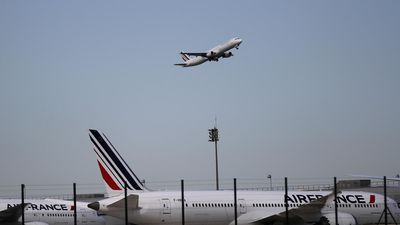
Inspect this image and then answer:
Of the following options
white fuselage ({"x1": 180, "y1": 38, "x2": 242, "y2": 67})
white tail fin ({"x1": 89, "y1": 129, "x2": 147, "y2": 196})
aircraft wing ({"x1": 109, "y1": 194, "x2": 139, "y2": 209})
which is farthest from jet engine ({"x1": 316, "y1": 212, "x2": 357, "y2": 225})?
white fuselage ({"x1": 180, "y1": 38, "x2": 242, "y2": 67})

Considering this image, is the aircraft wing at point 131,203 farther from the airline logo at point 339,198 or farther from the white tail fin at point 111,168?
the airline logo at point 339,198

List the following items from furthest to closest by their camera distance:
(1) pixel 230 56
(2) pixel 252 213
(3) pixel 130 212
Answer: (1) pixel 230 56
(2) pixel 252 213
(3) pixel 130 212

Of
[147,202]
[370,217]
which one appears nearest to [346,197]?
[370,217]

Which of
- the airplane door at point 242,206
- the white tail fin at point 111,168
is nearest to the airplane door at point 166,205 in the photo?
the white tail fin at point 111,168

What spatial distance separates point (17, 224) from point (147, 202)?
20.9 ft

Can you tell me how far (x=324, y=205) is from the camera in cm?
3772

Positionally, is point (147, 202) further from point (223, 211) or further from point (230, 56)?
point (230, 56)

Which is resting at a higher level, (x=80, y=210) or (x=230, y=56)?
(x=230, y=56)

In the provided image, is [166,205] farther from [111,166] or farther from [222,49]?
[222,49]

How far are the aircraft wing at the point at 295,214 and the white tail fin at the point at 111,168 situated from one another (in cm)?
601

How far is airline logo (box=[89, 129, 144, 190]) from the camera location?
133ft

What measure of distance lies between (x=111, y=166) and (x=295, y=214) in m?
9.92

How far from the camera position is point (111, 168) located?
40.8 metres

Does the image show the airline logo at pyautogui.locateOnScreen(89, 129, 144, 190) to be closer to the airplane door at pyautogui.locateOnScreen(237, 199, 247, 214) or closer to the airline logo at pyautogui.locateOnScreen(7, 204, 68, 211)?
the airline logo at pyautogui.locateOnScreen(7, 204, 68, 211)
